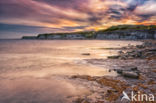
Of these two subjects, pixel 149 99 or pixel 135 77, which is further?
pixel 135 77

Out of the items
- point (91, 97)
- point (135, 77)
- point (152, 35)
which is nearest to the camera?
point (91, 97)

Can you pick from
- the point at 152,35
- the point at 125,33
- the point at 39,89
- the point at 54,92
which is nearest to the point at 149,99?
the point at 54,92

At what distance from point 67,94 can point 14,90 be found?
2838 mm

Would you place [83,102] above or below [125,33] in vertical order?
below

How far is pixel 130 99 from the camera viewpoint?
4.30 m

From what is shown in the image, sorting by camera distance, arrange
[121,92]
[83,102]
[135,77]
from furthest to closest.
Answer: [135,77], [121,92], [83,102]

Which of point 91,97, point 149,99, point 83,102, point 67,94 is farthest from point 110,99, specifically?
point 67,94

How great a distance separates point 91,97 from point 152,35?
143 m

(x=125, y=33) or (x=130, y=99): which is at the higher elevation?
(x=125, y=33)

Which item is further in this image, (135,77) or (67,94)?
(135,77)

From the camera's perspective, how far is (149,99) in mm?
4223

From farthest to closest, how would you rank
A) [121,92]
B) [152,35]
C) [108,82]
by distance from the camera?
[152,35] → [108,82] → [121,92]

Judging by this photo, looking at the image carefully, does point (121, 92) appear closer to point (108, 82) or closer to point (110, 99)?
point (110, 99)

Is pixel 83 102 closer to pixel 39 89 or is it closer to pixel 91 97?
pixel 91 97
